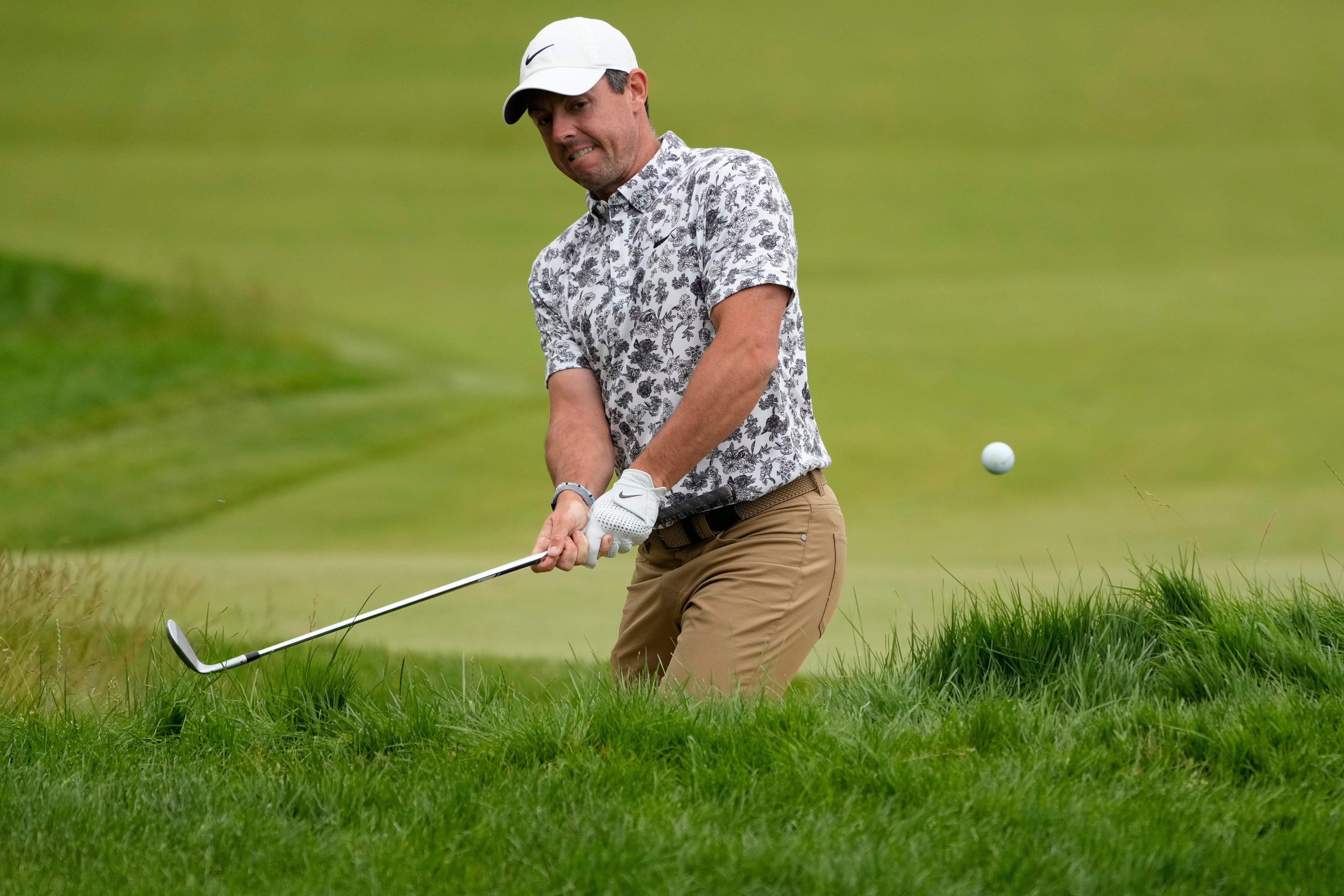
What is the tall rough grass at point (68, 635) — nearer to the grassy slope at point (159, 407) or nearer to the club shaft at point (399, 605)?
the club shaft at point (399, 605)

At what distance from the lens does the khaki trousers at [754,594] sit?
3.10 m

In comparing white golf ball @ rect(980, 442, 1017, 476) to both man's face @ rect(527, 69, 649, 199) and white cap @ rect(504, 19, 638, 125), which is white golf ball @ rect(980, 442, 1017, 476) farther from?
white cap @ rect(504, 19, 638, 125)

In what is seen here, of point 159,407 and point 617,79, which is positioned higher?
point 159,407

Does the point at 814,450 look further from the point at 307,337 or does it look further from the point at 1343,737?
the point at 307,337

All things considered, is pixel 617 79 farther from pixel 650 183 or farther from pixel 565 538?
pixel 565 538

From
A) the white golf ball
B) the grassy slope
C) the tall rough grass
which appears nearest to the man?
the tall rough grass

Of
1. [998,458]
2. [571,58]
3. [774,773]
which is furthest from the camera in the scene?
[998,458]

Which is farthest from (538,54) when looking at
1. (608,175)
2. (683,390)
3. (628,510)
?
(628,510)

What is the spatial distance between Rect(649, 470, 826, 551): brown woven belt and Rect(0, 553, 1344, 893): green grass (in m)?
0.43

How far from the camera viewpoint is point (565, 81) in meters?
3.12

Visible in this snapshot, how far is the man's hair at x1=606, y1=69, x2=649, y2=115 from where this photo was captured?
3.20 meters

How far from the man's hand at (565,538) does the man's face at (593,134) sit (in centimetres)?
78

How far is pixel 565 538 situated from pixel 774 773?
2.63ft

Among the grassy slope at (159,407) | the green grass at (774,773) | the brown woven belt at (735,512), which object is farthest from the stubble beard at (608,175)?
the grassy slope at (159,407)
